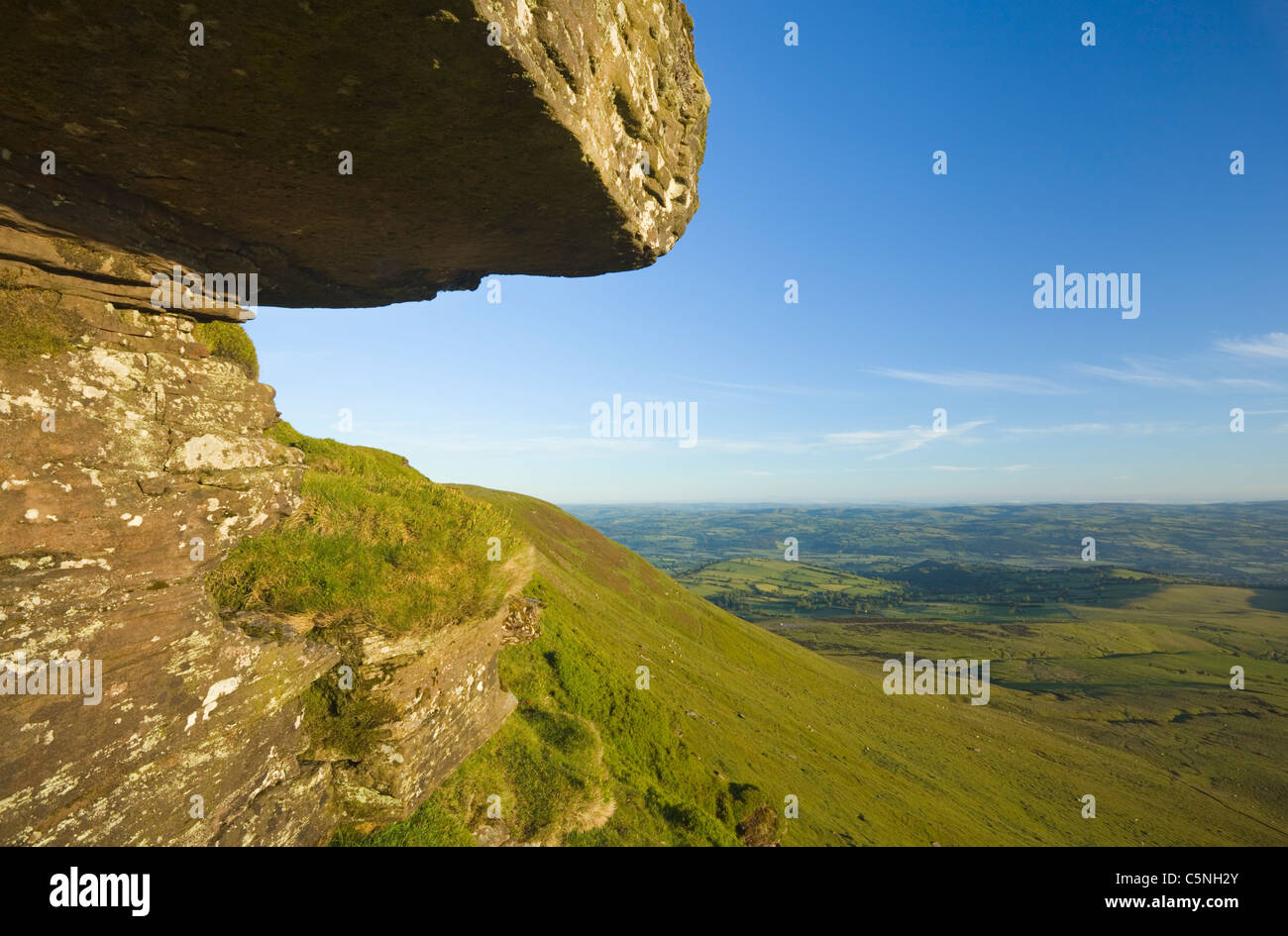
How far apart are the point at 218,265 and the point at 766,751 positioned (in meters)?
36.6

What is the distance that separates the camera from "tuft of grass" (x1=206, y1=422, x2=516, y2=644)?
431 inches

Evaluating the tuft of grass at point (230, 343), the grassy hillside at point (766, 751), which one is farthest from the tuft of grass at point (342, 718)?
the tuft of grass at point (230, 343)

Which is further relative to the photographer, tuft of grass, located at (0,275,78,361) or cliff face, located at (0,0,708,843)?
tuft of grass, located at (0,275,78,361)

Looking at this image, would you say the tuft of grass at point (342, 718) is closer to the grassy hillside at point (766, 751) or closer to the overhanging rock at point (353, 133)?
the grassy hillside at point (766, 751)

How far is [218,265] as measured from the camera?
1035 centimetres

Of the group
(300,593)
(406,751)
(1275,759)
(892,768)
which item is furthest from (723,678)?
(1275,759)

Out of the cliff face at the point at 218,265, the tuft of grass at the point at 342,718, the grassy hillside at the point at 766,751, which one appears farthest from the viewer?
the grassy hillside at the point at 766,751

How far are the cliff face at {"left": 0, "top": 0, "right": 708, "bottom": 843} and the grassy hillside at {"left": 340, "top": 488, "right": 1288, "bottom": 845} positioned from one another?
4351mm

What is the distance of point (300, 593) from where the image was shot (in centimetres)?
1127

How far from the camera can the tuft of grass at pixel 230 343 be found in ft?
35.6

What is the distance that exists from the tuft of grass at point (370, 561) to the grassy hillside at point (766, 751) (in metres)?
5.03

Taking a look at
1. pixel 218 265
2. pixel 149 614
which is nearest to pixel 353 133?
pixel 218 265

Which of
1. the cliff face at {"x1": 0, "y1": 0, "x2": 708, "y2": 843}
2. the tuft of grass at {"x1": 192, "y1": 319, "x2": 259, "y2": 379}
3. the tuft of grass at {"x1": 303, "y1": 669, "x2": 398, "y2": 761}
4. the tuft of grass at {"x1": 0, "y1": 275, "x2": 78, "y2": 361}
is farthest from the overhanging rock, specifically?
the tuft of grass at {"x1": 303, "y1": 669, "x2": 398, "y2": 761}

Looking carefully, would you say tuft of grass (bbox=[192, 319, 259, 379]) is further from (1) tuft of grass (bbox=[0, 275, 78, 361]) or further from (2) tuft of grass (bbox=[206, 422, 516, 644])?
(2) tuft of grass (bbox=[206, 422, 516, 644])
